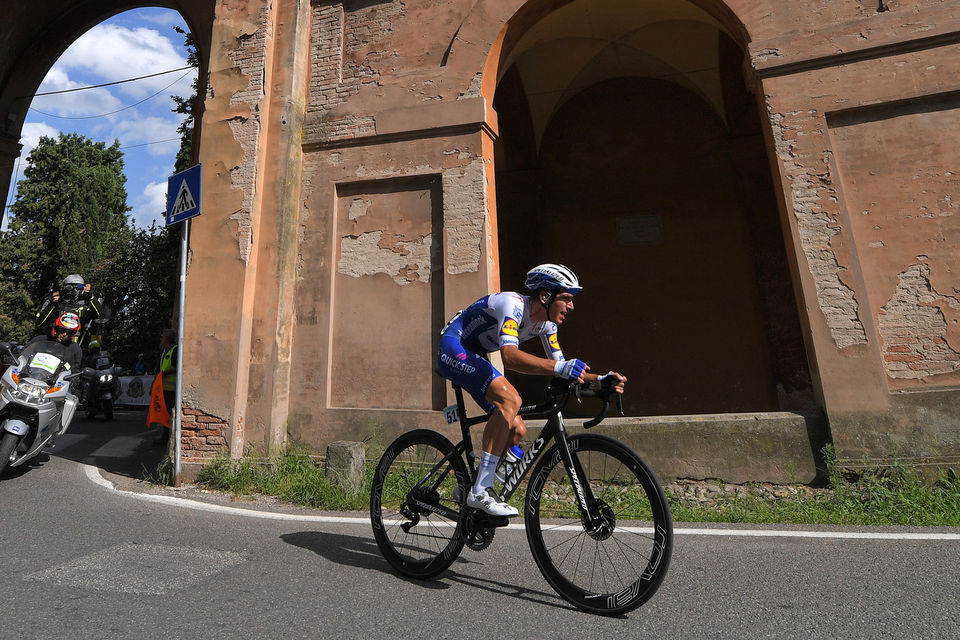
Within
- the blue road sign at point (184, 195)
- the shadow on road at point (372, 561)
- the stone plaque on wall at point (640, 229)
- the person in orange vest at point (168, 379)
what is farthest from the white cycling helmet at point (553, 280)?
the stone plaque on wall at point (640, 229)

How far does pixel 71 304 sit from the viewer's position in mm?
5527

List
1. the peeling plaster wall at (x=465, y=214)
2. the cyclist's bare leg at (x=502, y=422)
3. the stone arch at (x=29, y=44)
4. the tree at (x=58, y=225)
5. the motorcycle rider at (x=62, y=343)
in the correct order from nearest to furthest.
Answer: the cyclist's bare leg at (x=502, y=422) < the motorcycle rider at (x=62, y=343) < the peeling plaster wall at (x=465, y=214) < the stone arch at (x=29, y=44) < the tree at (x=58, y=225)

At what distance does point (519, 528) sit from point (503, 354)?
181cm

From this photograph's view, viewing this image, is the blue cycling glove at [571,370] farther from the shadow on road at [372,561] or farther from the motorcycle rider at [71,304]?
the motorcycle rider at [71,304]

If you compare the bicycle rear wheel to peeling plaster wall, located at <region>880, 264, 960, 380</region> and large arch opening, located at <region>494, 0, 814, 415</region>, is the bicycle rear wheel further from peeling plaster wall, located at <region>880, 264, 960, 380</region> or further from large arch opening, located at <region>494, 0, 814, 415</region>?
large arch opening, located at <region>494, 0, 814, 415</region>

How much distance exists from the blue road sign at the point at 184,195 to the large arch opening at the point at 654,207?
244 inches

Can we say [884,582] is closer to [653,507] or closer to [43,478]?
[653,507]

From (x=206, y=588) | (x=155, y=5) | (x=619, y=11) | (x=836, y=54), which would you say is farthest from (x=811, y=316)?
(x=155, y=5)

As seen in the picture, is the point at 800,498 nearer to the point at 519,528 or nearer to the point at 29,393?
the point at 519,528

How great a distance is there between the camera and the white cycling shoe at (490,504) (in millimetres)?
2477

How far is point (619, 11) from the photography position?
27.9 feet

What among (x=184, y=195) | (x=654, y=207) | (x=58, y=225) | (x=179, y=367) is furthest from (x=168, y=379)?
(x=58, y=225)

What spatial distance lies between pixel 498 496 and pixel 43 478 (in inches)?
199

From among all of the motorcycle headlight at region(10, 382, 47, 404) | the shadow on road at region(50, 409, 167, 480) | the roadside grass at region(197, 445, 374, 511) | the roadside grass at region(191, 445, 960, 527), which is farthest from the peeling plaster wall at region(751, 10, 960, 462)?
the motorcycle headlight at region(10, 382, 47, 404)
